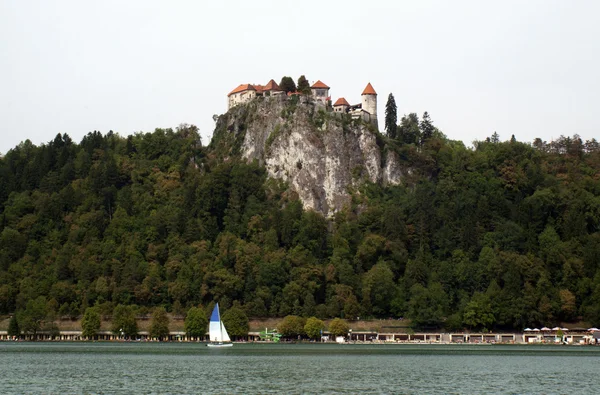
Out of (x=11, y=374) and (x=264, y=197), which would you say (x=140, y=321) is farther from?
(x=11, y=374)

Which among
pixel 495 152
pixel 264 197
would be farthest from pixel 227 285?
pixel 495 152

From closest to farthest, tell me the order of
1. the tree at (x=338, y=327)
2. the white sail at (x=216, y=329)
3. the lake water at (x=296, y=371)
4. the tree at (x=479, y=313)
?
the lake water at (x=296, y=371) < the white sail at (x=216, y=329) < the tree at (x=479, y=313) < the tree at (x=338, y=327)

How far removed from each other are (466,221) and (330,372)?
292 ft

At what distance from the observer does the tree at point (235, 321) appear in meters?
147

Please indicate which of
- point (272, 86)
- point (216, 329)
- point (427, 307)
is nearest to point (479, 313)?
point (427, 307)

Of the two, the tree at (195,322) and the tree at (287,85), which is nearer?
the tree at (195,322)

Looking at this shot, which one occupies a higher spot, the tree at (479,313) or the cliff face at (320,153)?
the cliff face at (320,153)

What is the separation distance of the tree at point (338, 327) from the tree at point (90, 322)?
39573 millimetres

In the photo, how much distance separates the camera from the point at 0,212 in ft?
649

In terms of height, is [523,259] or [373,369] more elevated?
[523,259]

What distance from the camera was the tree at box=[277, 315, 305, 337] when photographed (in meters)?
146

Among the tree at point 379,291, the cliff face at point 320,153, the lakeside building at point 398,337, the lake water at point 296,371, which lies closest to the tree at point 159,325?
the lakeside building at point 398,337

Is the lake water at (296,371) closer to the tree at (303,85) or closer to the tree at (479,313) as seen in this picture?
the tree at (479,313)

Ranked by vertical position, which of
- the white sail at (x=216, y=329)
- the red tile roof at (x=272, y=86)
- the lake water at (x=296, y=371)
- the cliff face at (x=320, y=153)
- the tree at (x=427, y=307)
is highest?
the red tile roof at (x=272, y=86)
